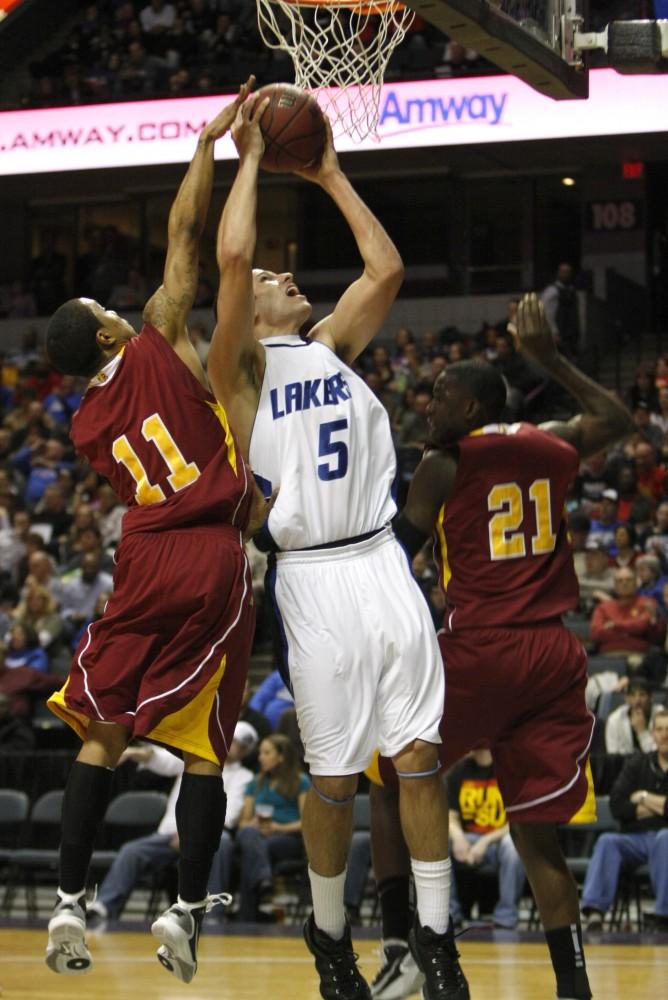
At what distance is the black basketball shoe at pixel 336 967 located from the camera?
4.90m

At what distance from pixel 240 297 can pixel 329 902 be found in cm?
195

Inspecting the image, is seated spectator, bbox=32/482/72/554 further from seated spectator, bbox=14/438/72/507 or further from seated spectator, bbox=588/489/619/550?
seated spectator, bbox=588/489/619/550

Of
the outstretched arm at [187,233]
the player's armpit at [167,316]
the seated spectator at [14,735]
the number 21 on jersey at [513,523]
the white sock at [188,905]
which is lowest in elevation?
the seated spectator at [14,735]

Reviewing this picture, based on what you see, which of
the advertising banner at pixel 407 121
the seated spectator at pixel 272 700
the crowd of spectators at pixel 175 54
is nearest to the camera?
the seated spectator at pixel 272 700

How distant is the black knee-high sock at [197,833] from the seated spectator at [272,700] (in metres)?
6.27

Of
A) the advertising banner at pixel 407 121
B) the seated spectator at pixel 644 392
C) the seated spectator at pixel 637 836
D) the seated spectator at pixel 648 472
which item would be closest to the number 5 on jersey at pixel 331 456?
the seated spectator at pixel 637 836

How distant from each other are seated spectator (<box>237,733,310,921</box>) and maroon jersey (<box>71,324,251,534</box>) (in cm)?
519

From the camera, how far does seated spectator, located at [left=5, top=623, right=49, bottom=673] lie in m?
12.6

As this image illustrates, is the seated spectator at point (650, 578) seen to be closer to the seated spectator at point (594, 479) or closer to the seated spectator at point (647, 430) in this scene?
the seated spectator at point (594, 479)

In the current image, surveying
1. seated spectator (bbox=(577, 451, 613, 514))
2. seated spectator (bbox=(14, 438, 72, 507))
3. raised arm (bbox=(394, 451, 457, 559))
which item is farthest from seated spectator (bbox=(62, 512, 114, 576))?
raised arm (bbox=(394, 451, 457, 559))

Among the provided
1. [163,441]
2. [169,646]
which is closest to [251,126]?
[163,441]

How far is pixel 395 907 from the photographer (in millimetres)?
5309

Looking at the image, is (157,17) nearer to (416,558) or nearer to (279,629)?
(416,558)

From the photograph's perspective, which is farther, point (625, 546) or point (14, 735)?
point (625, 546)
